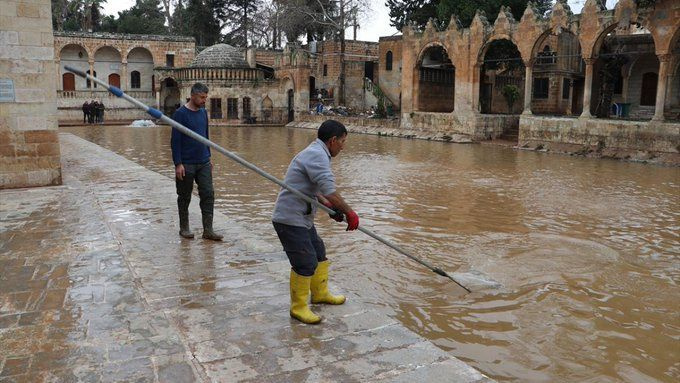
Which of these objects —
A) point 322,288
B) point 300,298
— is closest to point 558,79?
point 322,288

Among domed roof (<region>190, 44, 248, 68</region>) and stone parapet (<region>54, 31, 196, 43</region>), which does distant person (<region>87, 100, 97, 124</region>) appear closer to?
domed roof (<region>190, 44, 248, 68</region>)

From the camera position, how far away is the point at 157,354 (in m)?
3.74

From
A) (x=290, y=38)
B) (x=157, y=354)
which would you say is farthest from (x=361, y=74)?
(x=157, y=354)

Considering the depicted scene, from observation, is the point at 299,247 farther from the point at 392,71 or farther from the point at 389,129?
the point at 392,71

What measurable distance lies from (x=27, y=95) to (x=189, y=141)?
5005 millimetres

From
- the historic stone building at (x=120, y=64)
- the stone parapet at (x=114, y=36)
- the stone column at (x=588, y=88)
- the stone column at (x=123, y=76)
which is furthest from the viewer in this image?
the stone column at (x=123, y=76)

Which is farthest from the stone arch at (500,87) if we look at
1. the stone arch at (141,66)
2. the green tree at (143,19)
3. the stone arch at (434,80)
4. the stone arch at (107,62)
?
the green tree at (143,19)

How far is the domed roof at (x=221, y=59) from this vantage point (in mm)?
38500

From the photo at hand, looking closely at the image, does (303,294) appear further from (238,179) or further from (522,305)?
(238,179)

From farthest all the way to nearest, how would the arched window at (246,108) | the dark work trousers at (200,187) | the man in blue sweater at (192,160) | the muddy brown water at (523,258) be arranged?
1. the arched window at (246,108)
2. the dark work trousers at (200,187)
3. the man in blue sweater at (192,160)
4. the muddy brown water at (523,258)

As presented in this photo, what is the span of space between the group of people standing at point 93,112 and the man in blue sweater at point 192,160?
1316 inches

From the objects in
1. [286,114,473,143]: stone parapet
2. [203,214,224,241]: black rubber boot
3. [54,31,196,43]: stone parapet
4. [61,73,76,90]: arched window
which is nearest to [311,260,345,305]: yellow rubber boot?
[203,214,224,241]: black rubber boot

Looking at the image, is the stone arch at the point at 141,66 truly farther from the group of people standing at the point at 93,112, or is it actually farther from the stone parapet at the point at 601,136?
the stone parapet at the point at 601,136

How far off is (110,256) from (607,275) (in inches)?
211
